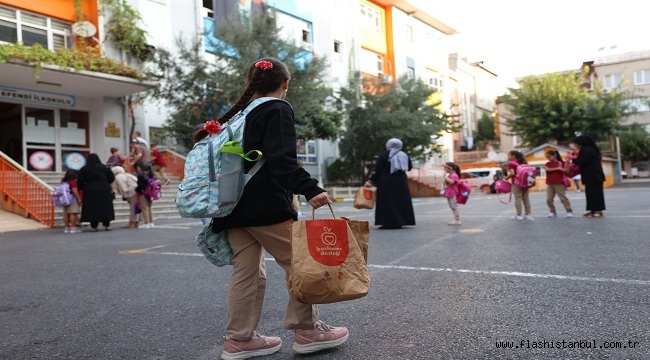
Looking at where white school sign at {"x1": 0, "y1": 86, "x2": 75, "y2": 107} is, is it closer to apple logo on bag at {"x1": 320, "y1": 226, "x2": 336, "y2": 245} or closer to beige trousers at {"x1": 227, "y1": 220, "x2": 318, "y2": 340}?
beige trousers at {"x1": 227, "y1": 220, "x2": 318, "y2": 340}

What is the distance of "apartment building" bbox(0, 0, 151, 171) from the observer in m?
16.3

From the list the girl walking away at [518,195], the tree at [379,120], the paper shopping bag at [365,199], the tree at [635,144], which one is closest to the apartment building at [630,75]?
the tree at [635,144]

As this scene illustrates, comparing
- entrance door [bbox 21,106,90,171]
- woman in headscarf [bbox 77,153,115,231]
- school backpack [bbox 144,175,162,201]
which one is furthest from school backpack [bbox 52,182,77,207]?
entrance door [bbox 21,106,90,171]

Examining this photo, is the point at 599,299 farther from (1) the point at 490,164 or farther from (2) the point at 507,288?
(1) the point at 490,164

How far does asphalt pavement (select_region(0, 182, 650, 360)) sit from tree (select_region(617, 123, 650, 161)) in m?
44.5

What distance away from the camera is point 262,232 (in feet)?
9.20

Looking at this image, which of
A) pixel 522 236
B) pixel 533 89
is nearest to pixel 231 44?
pixel 522 236

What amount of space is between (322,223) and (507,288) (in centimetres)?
237

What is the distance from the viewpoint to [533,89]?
127 ft

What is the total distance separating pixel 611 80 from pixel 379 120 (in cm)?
3585

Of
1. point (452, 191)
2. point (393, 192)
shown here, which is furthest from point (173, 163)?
point (452, 191)

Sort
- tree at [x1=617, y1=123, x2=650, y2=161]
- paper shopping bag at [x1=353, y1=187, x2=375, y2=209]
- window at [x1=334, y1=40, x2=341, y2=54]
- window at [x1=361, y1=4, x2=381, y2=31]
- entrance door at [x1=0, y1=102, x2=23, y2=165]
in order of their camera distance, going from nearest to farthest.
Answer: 1. paper shopping bag at [x1=353, y1=187, x2=375, y2=209]
2. entrance door at [x1=0, y1=102, x2=23, y2=165]
3. window at [x1=334, y1=40, x2=341, y2=54]
4. window at [x1=361, y1=4, x2=381, y2=31]
5. tree at [x1=617, y1=123, x2=650, y2=161]

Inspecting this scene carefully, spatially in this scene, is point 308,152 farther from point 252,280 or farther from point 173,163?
point 252,280

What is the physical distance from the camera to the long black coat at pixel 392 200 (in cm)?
986
